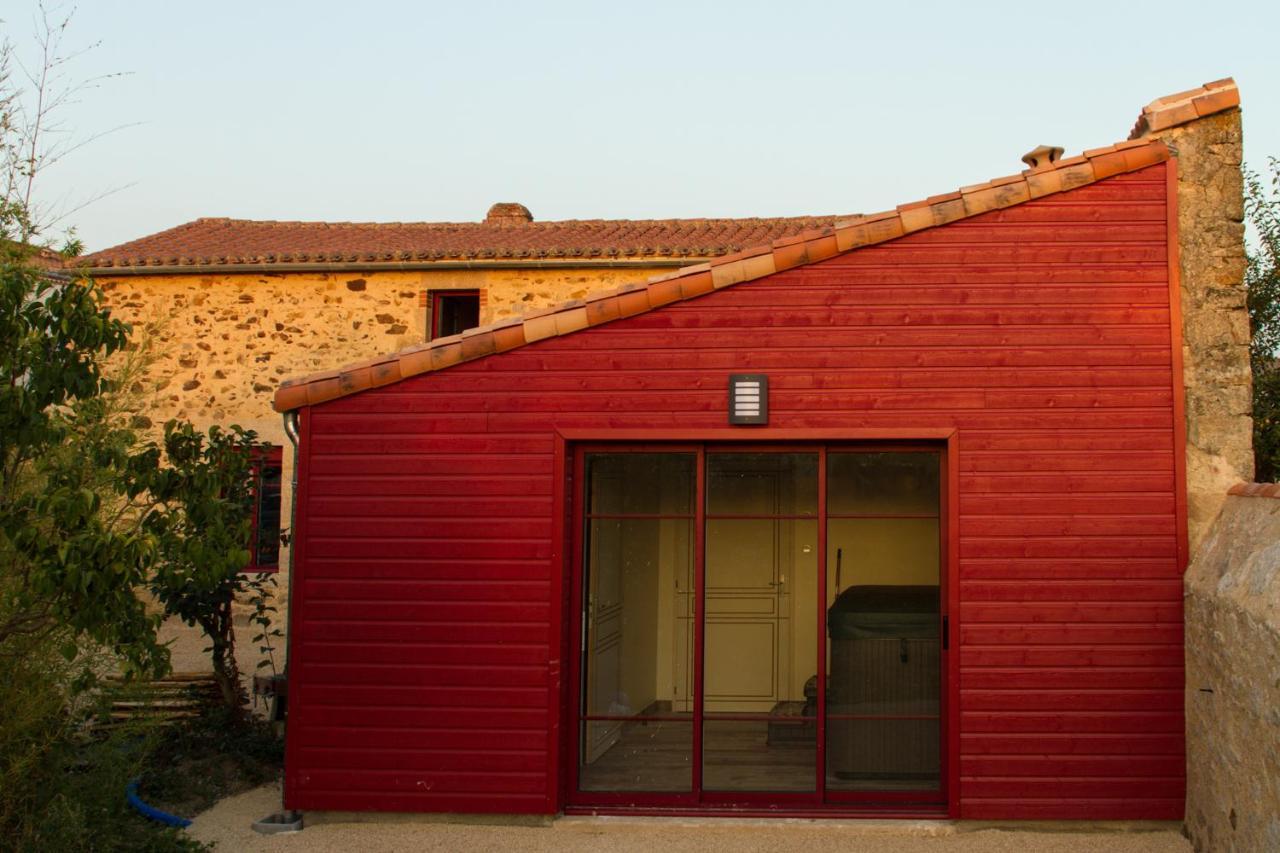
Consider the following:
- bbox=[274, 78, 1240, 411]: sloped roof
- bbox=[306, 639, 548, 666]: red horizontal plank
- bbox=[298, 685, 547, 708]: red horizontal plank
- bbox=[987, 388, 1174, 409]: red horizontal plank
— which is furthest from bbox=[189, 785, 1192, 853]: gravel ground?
bbox=[274, 78, 1240, 411]: sloped roof

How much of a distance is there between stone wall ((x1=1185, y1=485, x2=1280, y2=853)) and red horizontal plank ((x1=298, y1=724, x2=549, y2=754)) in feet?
11.4

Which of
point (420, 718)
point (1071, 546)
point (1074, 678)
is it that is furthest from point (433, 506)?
point (1074, 678)

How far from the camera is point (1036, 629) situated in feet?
21.9

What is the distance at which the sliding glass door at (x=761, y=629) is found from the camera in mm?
6852

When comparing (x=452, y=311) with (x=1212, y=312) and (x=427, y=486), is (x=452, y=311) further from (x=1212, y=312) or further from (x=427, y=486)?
(x=1212, y=312)

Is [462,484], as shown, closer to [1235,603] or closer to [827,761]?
[827,761]

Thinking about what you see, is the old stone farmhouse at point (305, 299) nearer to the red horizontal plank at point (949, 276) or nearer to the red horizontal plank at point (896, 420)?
the red horizontal plank at point (949, 276)

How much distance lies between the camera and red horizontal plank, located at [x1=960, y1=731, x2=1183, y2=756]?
21.5 ft

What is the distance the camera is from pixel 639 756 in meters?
6.95

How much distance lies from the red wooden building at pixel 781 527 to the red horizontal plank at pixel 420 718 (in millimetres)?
17

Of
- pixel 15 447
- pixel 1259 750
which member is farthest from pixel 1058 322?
pixel 15 447

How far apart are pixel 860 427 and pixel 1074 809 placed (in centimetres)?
238

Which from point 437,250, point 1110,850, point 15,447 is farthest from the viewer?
point 437,250

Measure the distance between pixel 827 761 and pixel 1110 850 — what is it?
154 cm
